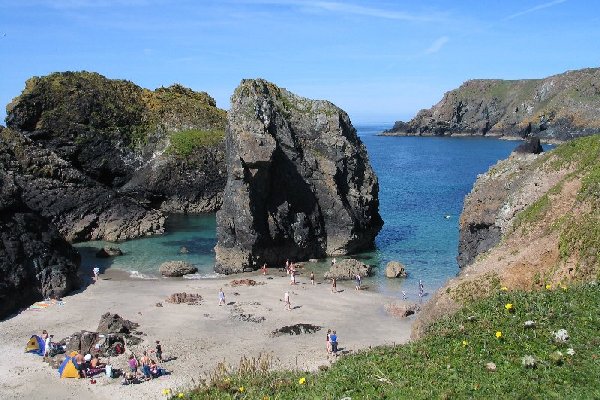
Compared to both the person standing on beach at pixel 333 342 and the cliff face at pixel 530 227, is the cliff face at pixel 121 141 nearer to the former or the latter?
the cliff face at pixel 530 227

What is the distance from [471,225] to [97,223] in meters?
41.8

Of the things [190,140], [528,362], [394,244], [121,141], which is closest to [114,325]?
[528,362]

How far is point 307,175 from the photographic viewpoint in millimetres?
54344

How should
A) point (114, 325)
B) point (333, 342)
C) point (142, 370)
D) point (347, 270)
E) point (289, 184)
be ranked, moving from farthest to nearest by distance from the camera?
point (289, 184)
point (347, 270)
point (114, 325)
point (333, 342)
point (142, 370)

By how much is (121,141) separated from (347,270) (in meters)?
47.7

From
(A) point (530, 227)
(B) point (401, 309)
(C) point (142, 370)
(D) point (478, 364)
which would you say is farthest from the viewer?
(B) point (401, 309)

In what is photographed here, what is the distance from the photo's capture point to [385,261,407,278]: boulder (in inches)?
1825

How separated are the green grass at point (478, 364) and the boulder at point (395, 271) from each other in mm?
24789

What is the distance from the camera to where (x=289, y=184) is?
53344mm

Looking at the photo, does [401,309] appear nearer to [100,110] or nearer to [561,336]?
[561,336]

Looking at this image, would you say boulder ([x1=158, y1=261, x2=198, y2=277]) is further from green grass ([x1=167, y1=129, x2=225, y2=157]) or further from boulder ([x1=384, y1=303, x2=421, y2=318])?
green grass ([x1=167, y1=129, x2=225, y2=157])

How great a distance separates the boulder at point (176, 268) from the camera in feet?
158

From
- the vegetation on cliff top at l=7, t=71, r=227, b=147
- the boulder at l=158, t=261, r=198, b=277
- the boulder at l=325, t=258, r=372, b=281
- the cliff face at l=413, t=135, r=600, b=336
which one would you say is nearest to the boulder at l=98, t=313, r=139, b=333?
the boulder at l=158, t=261, r=198, b=277

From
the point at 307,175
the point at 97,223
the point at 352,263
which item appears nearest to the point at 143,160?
the point at 97,223
